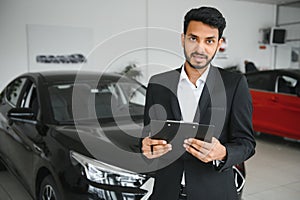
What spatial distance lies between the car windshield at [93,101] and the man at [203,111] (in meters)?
1.43

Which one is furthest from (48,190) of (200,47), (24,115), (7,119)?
(200,47)

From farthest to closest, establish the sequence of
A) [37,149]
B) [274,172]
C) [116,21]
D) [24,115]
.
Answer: [116,21], [274,172], [24,115], [37,149]

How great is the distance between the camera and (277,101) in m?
4.57

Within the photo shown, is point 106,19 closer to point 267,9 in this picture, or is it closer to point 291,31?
point 267,9

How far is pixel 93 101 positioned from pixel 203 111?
1668 mm

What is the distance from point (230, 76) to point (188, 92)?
141mm

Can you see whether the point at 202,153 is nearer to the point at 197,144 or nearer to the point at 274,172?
the point at 197,144

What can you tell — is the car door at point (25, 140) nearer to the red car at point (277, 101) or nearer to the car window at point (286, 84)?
the red car at point (277, 101)

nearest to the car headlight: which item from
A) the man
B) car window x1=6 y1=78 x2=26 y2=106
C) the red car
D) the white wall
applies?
the man

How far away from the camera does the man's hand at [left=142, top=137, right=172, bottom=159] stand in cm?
92

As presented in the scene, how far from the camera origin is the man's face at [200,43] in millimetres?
916

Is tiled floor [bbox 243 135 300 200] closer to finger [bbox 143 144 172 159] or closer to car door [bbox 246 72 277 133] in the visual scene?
car door [bbox 246 72 277 133]

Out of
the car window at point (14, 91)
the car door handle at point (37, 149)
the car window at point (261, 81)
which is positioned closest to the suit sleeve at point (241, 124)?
the car door handle at point (37, 149)

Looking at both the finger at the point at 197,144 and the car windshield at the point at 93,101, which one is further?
the car windshield at the point at 93,101
